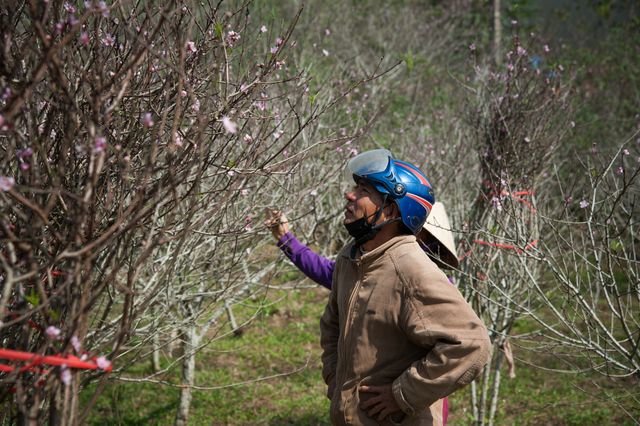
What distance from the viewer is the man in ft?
8.35

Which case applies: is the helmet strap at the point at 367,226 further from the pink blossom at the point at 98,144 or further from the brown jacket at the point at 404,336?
the pink blossom at the point at 98,144

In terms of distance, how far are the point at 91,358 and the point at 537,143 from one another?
478cm

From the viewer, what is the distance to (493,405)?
18.3ft

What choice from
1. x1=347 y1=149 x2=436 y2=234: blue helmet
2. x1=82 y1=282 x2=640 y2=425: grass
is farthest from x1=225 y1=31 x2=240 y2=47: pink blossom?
x1=82 y1=282 x2=640 y2=425: grass

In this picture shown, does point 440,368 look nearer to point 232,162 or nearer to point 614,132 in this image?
point 232,162

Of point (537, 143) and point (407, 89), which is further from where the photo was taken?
point (407, 89)

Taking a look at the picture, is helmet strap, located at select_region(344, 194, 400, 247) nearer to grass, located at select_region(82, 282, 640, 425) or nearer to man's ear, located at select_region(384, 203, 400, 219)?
man's ear, located at select_region(384, 203, 400, 219)

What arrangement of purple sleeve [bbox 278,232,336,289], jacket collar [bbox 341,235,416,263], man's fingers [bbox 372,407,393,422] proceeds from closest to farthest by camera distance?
1. man's fingers [bbox 372,407,393,422]
2. jacket collar [bbox 341,235,416,263]
3. purple sleeve [bbox 278,232,336,289]

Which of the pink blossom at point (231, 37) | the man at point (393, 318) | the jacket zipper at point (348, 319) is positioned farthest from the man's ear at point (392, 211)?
the pink blossom at point (231, 37)

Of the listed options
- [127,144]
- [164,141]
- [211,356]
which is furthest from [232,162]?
[211,356]

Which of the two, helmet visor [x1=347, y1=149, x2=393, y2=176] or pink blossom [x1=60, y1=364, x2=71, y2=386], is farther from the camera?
helmet visor [x1=347, y1=149, x2=393, y2=176]

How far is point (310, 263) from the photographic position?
3.60m

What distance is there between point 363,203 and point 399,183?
19 centimetres

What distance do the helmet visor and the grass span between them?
338 cm
